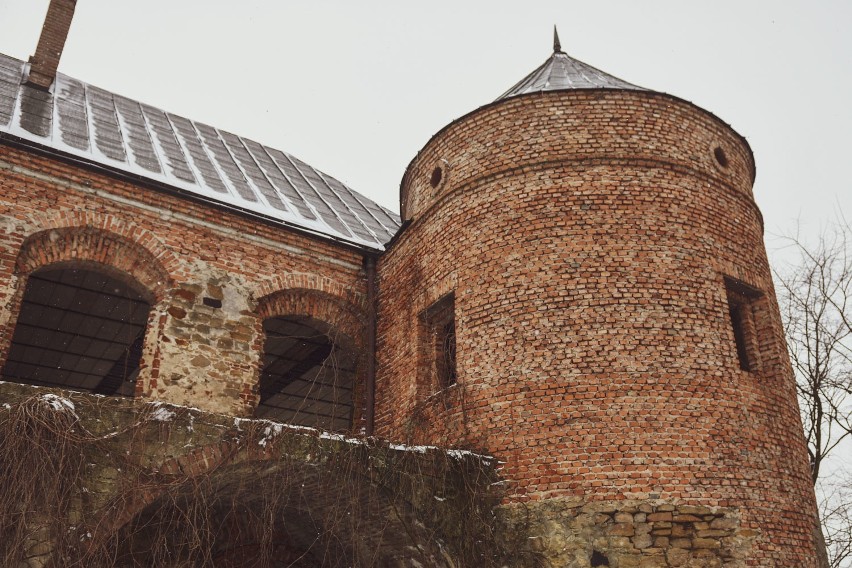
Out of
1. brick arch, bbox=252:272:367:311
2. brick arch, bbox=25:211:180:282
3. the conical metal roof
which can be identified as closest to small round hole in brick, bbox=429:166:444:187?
the conical metal roof

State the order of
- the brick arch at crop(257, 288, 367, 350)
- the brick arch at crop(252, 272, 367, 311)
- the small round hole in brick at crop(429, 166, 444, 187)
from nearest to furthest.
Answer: the small round hole in brick at crop(429, 166, 444, 187)
the brick arch at crop(252, 272, 367, 311)
the brick arch at crop(257, 288, 367, 350)

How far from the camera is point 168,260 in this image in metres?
9.66

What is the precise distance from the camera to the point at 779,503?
24.2ft

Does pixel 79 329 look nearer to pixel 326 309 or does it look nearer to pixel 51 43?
pixel 326 309

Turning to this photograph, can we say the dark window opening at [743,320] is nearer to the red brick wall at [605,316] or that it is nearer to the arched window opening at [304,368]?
the red brick wall at [605,316]

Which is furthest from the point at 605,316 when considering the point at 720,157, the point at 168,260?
the point at 168,260

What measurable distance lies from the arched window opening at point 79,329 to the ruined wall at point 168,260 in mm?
404

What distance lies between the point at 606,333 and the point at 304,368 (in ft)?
23.0

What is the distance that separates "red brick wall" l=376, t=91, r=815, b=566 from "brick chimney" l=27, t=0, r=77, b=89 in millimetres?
7281

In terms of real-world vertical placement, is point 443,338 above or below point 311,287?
below

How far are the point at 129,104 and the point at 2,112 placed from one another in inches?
161

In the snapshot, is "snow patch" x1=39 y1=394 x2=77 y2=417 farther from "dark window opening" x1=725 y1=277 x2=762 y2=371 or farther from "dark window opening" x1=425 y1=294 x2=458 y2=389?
"dark window opening" x1=725 y1=277 x2=762 y2=371

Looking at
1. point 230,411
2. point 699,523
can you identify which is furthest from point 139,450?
point 699,523

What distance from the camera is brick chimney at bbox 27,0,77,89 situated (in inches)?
479
